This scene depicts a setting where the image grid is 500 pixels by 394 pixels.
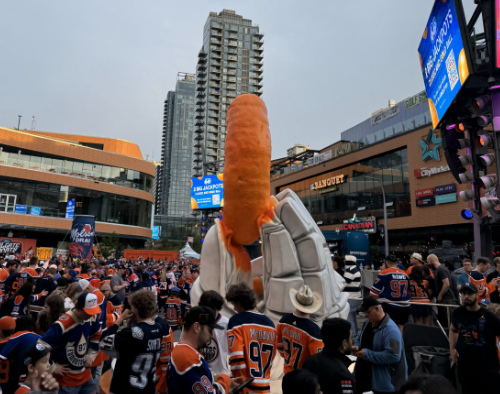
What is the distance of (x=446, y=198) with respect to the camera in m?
Answer: 27.6

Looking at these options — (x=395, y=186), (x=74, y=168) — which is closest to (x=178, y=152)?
(x=74, y=168)

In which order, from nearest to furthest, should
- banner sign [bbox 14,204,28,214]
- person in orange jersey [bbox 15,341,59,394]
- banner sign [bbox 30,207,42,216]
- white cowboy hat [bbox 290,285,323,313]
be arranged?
1. person in orange jersey [bbox 15,341,59,394]
2. white cowboy hat [bbox 290,285,323,313]
3. banner sign [bbox 14,204,28,214]
4. banner sign [bbox 30,207,42,216]

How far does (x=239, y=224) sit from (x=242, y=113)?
268 cm

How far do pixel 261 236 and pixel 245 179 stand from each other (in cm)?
135

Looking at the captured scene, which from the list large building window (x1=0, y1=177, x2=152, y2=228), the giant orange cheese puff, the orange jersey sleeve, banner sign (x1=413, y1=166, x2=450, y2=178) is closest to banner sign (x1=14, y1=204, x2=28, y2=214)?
large building window (x1=0, y1=177, x2=152, y2=228)

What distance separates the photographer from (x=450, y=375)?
17.7ft

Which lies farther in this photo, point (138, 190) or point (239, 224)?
point (138, 190)

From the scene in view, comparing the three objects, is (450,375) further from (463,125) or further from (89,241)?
(89,241)

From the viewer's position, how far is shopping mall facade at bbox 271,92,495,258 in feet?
92.6

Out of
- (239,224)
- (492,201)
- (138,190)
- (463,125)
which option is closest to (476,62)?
(463,125)

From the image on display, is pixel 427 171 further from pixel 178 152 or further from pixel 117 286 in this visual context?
pixel 178 152

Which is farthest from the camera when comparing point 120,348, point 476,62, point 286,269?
point 476,62

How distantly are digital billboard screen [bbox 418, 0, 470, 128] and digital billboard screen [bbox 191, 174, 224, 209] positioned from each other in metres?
24.2

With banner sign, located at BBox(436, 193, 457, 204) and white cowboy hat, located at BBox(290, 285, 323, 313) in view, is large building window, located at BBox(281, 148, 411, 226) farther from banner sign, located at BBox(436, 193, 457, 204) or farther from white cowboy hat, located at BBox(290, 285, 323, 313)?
white cowboy hat, located at BBox(290, 285, 323, 313)
